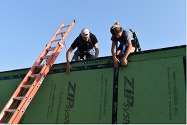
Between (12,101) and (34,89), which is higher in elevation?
(34,89)

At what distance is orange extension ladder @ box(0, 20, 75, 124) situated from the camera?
4322mm

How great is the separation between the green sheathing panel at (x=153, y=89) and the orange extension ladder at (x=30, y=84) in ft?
5.39

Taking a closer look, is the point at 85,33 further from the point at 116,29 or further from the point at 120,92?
the point at 120,92

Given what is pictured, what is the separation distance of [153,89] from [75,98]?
146 cm

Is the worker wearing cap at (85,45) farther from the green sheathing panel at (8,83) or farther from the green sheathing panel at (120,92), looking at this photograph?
the green sheathing panel at (8,83)

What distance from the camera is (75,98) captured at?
4352 millimetres

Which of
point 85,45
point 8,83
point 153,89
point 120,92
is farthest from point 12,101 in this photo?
point 153,89

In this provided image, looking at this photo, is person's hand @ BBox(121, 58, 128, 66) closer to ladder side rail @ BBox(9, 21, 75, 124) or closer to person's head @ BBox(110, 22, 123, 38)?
person's head @ BBox(110, 22, 123, 38)

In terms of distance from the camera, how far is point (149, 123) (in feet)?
11.5

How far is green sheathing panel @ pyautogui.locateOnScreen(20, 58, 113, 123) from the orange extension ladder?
23 centimetres

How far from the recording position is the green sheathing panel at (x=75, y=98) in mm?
4020

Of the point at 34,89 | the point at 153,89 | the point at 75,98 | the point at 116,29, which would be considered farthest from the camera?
the point at 34,89

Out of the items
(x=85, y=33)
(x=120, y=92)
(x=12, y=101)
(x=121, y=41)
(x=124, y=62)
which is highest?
(x=85, y=33)

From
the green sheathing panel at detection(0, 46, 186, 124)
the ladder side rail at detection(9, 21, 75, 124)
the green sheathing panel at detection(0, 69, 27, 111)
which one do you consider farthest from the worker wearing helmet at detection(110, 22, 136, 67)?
the green sheathing panel at detection(0, 69, 27, 111)
